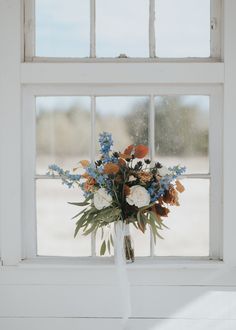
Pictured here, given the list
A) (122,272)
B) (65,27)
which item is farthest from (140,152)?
(65,27)

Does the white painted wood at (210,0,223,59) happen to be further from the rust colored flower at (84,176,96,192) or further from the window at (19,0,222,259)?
the rust colored flower at (84,176,96,192)

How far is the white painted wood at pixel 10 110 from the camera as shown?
2.85 metres

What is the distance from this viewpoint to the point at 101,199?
2561 mm

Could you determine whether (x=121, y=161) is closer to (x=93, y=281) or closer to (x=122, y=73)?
(x=122, y=73)

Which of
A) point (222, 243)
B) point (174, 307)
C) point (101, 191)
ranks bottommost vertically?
point (174, 307)

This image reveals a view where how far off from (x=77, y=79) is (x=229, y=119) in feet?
2.53

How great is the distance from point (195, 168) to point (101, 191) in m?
0.61

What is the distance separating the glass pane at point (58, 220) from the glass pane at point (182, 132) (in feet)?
1.66

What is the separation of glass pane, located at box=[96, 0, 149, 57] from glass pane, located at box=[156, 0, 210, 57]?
86mm

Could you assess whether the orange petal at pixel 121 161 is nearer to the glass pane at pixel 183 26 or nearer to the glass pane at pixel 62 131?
the glass pane at pixel 62 131

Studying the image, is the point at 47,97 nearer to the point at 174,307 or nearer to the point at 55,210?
the point at 55,210

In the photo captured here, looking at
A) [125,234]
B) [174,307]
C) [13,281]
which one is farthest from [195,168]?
[13,281]

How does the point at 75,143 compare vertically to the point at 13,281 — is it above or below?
above

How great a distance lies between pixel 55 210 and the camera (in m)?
2.97
